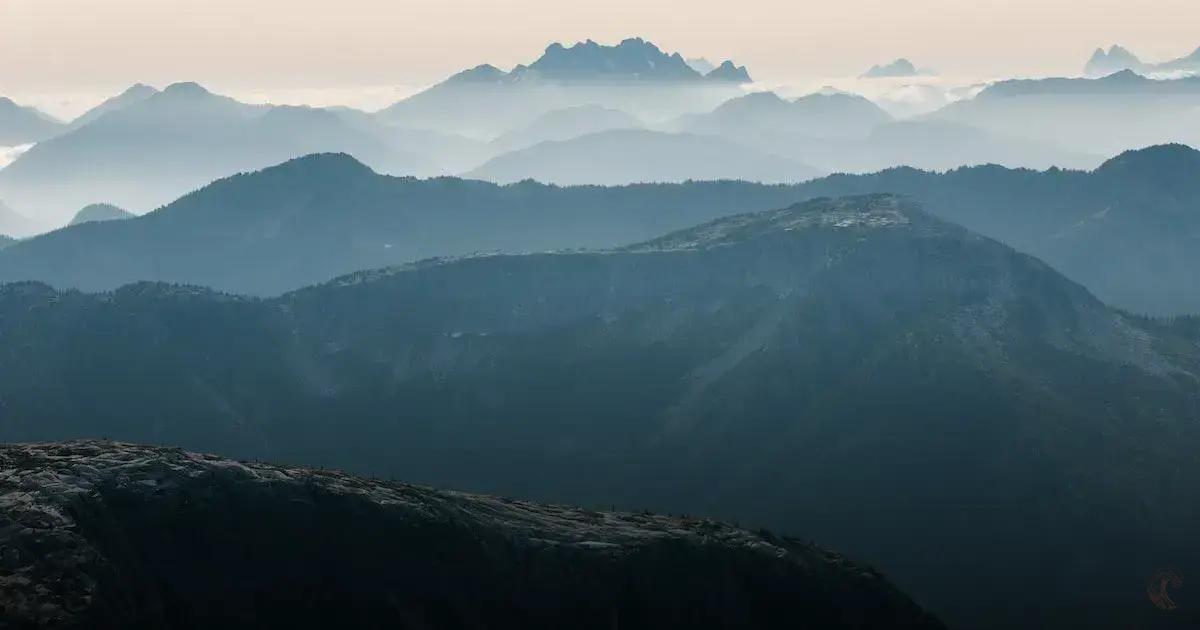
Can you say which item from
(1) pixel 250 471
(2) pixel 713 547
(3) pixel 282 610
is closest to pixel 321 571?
(3) pixel 282 610

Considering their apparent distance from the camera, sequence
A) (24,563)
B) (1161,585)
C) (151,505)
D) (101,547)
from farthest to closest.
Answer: (1161,585) → (151,505) → (101,547) → (24,563)

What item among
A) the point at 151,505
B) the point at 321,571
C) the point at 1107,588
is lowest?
the point at 1107,588

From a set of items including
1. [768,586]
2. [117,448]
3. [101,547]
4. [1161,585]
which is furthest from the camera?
[1161,585]

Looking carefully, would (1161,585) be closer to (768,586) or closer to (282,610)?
(768,586)

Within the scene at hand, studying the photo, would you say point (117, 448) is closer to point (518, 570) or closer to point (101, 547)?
point (101, 547)

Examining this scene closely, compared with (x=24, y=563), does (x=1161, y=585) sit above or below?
below

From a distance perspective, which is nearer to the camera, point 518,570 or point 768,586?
point 518,570
